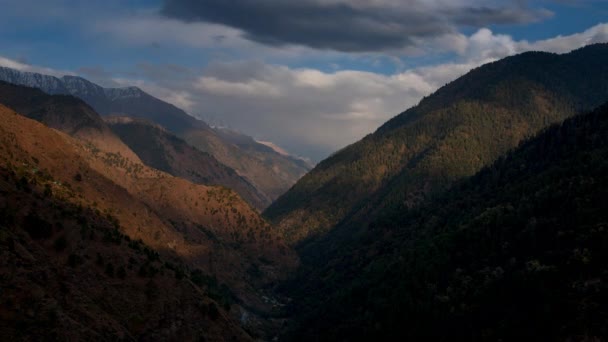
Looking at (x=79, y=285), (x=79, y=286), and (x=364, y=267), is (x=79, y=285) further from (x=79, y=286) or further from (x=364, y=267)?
(x=364, y=267)

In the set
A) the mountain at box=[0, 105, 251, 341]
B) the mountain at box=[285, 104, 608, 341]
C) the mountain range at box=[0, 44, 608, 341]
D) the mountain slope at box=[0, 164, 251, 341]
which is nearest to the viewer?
the mountain slope at box=[0, 164, 251, 341]

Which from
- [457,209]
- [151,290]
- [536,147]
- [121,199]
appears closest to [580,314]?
[151,290]

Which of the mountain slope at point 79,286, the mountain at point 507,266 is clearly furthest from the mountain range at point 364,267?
the mountain at point 507,266

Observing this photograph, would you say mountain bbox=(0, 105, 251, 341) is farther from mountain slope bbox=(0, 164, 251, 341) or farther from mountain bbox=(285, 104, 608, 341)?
mountain bbox=(285, 104, 608, 341)

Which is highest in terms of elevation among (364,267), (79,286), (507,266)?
(507,266)

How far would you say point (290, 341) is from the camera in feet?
521

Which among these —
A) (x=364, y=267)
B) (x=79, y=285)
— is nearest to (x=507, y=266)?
(x=79, y=285)

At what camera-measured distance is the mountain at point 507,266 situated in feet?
285

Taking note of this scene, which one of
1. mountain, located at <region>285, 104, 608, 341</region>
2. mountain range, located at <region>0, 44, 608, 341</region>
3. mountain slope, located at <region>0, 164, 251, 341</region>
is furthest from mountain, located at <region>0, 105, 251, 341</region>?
mountain, located at <region>285, 104, 608, 341</region>

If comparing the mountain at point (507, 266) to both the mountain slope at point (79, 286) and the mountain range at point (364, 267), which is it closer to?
the mountain range at point (364, 267)

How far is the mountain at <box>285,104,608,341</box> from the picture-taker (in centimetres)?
8700

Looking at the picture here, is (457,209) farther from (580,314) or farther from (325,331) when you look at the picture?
(580,314)

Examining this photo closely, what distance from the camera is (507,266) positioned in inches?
4439

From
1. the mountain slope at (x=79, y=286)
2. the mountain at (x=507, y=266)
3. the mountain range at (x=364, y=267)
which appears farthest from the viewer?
the mountain at (x=507, y=266)
